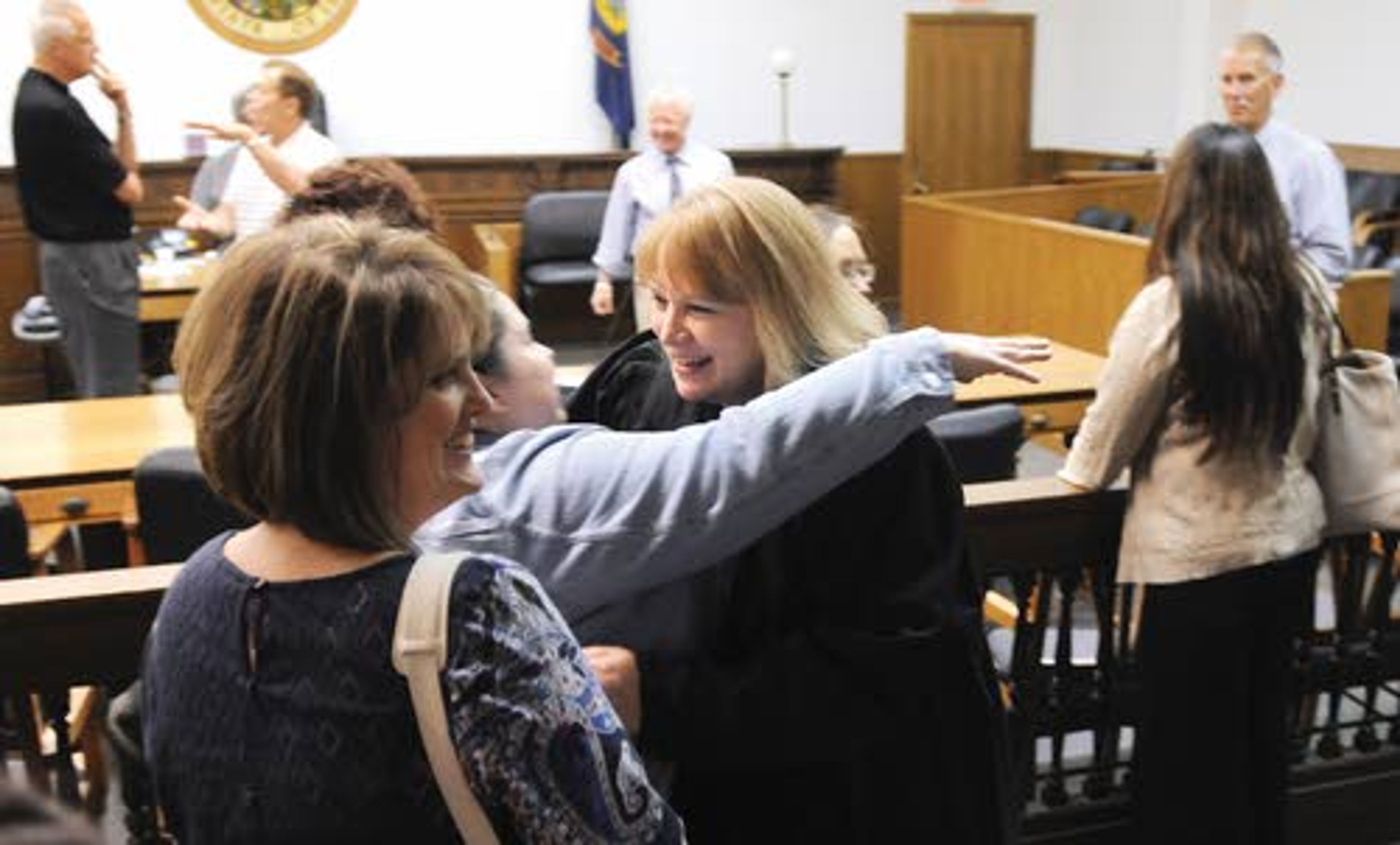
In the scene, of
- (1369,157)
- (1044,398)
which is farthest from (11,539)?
(1369,157)

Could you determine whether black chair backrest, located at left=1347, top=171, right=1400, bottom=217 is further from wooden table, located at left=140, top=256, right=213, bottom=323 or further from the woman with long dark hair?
the woman with long dark hair

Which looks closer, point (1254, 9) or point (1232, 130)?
point (1232, 130)

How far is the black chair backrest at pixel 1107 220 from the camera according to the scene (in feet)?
23.8

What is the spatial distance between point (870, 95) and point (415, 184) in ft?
25.6

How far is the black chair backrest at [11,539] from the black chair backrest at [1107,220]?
5.86 m

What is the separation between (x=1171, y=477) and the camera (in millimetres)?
2039

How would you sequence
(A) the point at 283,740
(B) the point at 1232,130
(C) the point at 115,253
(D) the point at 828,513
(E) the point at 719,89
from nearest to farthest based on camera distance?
(A) the point at 283,740, (D) the point at 828,513, (B) the point at 1232,130, (C) the point at 115,253, (E) the point at 719,89

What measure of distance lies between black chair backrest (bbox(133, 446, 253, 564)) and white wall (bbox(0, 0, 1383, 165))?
617 centimetres

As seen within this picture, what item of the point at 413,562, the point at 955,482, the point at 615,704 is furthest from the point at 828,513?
the point at 413,562

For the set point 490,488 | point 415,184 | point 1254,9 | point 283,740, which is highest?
point 1254,9

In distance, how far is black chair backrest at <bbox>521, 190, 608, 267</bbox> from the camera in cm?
787

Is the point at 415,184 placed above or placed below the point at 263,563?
above

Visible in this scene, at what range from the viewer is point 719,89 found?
9227 mm

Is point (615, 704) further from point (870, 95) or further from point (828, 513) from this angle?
point (870, 95)
